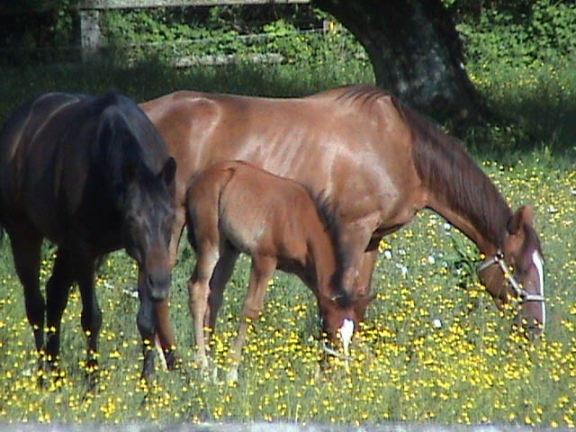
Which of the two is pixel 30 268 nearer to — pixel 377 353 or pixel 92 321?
pixel 92 321

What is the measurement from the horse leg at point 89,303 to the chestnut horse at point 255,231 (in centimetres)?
69

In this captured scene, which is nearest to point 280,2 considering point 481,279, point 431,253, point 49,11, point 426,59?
point 49,11

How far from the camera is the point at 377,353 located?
344 inches

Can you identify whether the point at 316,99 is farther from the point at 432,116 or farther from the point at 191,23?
the point at 191,23

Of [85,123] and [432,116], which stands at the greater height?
[85,123]

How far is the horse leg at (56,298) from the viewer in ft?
27.6

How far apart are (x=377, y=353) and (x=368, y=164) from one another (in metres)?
1.52

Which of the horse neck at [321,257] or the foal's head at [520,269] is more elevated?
the horse neck at [321,257]

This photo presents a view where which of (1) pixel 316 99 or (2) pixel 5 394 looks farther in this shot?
(1) pixel 316 99

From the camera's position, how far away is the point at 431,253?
11.8 m

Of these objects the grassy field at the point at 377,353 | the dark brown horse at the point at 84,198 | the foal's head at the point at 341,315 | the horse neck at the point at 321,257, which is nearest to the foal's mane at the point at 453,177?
the grassy field at the point at 377,353

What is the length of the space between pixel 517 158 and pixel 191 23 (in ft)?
32.4

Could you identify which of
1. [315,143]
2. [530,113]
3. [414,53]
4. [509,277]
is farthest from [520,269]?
[530,113]

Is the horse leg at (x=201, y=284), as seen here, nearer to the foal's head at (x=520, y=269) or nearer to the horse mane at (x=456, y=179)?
the horse mane at (x=456, y=179)
